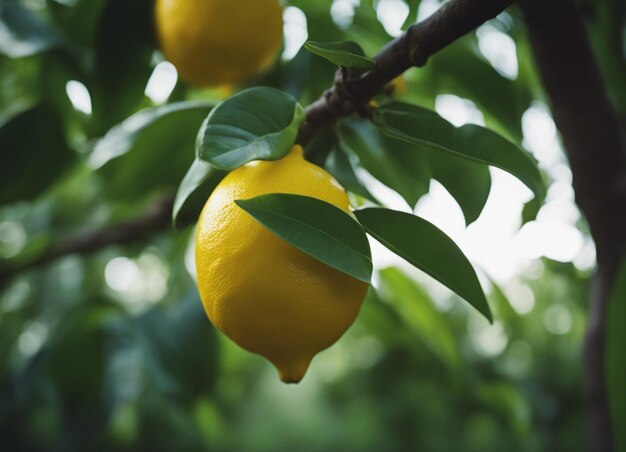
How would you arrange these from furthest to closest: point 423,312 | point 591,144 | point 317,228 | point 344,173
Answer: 1. point 423,312
2. point 591,144
3. point 344,173
4. point 317,228

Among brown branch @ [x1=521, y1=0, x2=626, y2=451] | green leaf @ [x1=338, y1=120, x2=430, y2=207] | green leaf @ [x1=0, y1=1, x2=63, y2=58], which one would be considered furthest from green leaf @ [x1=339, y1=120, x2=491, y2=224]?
green leaf @ [x1=0, y1=1, x2=63, y2=58]

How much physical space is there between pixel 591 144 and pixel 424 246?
0.30 m

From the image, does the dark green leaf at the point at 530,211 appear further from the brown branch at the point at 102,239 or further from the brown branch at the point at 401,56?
the brown branch at the point at 102,239

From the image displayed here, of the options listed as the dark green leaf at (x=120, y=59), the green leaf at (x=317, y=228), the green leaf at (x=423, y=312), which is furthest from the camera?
the green leaf at (x=423, y=312)

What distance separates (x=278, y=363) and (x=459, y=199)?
196 millimetres

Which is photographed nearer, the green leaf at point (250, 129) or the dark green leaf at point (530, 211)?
the green leaf at point (250, 129)

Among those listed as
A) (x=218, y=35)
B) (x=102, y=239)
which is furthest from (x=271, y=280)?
(x=102, y=239)

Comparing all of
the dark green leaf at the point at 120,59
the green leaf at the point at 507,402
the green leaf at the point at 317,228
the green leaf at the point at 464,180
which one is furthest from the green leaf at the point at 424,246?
the green leaf at the point at 507,402

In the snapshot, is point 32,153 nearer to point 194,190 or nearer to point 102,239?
point 102,239

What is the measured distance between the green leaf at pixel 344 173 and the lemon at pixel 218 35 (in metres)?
0.15

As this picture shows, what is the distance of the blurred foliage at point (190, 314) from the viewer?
1.90 feet

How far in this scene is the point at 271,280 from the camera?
304 millimetres

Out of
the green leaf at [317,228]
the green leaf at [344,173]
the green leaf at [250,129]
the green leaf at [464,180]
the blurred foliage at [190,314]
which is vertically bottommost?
the blurred foliage at [190,314]

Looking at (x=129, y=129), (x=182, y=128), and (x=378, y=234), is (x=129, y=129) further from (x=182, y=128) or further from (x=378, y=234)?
(x=378, y=234)
